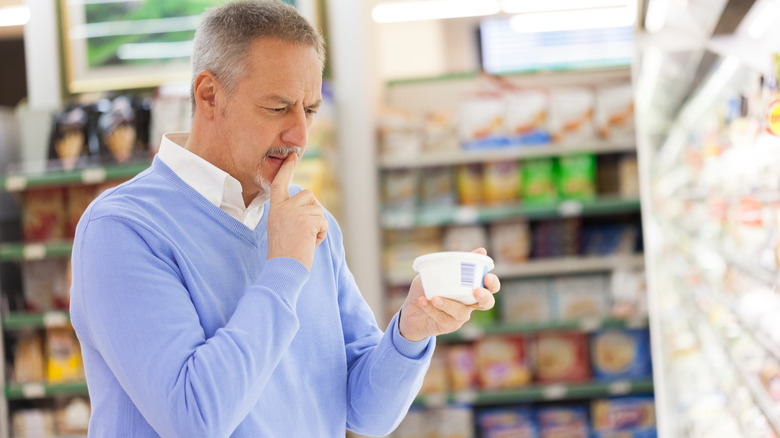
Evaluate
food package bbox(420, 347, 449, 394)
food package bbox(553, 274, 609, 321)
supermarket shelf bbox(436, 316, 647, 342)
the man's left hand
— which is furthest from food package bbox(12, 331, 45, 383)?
the man's left hand

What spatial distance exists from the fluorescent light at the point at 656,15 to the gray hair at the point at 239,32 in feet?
6.24

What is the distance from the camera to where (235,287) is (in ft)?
4.54

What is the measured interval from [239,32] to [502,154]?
3.30m

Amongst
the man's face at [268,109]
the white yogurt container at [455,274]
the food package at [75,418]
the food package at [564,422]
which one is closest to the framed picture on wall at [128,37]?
the food package at [75,418]

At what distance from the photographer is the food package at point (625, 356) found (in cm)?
463

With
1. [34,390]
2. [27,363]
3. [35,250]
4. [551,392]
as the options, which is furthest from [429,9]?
[34,390]

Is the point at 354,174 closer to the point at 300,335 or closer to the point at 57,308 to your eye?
the point at 57,308

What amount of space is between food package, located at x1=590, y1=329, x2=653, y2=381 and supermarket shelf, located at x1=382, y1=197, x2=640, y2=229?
721 millimetres

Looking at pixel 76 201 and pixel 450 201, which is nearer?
pixel 76 201

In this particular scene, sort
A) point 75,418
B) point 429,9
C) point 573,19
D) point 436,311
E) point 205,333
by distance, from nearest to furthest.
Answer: point 205,333, point 436,311, point 75,418, point 429,9, point 573,19

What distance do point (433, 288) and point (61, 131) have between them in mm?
3608

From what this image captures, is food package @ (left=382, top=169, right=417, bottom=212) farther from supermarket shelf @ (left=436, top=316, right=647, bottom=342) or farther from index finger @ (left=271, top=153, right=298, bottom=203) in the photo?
index finger @ (left=271, top=153, right=298, bottom=203)

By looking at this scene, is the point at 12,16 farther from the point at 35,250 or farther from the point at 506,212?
the point at 506,212

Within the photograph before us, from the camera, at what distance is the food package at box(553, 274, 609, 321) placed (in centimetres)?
466
